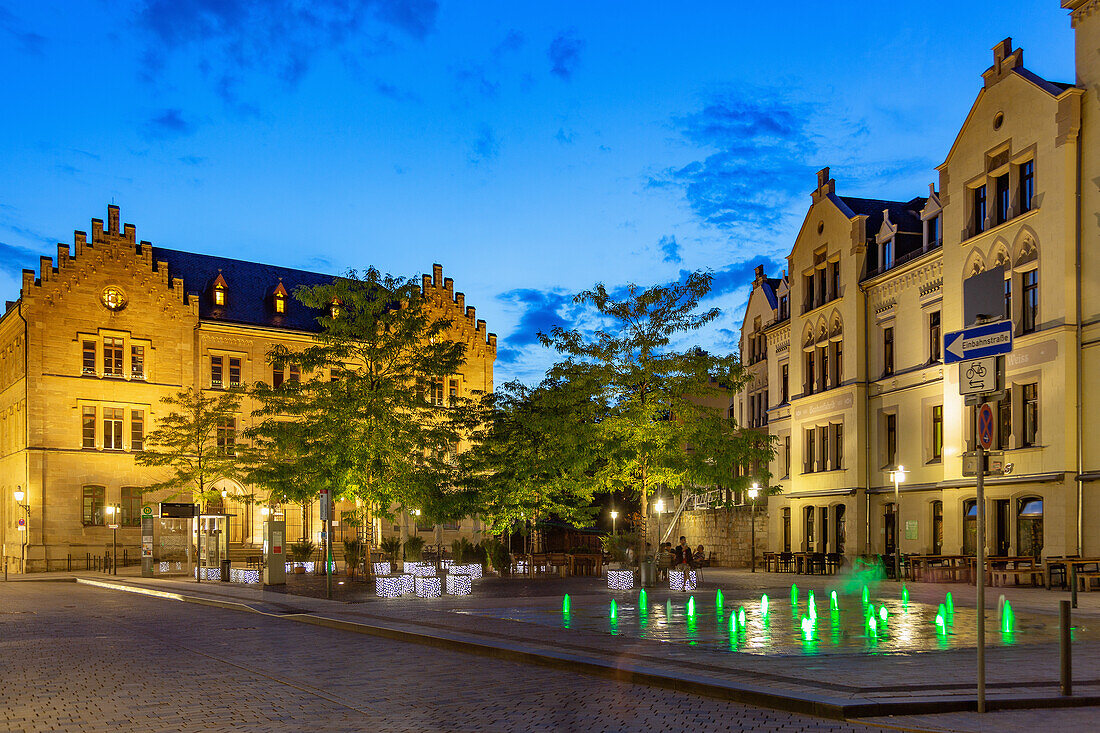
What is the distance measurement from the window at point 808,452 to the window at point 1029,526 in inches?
590

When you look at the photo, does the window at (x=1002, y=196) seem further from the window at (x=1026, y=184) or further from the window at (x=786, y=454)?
the window at (x=786, y=454)

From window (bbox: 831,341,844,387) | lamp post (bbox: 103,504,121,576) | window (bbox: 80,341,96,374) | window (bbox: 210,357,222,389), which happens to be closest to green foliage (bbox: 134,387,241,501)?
lamp post (bbox: 103,504,121,576)

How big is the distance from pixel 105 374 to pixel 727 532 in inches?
1402

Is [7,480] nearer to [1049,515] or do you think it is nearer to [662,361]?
[662,361]

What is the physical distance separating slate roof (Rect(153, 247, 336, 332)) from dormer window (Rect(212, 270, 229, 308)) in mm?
257

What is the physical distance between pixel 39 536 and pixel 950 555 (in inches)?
1780

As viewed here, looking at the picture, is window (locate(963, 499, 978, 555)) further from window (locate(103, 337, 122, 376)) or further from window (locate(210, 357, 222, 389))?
window (locate(103, 337, 122, 376))

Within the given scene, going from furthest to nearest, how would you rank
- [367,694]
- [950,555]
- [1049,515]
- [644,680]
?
1. [950,555]
2. [1049,515]
3. [644,680]
4. [367,694]

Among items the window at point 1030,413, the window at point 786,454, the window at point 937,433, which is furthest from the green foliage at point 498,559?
the window at point 1030,413

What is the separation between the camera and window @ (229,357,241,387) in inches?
2530

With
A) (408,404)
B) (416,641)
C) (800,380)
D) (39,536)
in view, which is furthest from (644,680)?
(39,536)

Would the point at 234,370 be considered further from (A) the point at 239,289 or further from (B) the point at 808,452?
(B) the point at 808,452

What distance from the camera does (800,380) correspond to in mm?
49812

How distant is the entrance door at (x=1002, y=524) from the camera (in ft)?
114
